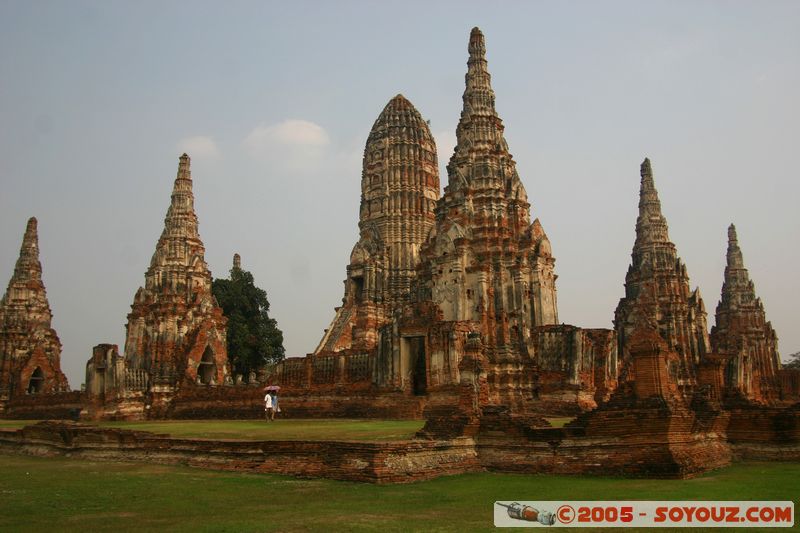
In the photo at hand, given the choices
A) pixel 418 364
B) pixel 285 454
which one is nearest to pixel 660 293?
pixel 418 364

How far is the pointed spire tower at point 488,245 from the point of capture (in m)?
29.1

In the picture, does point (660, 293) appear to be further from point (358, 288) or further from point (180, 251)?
point (180, 251)

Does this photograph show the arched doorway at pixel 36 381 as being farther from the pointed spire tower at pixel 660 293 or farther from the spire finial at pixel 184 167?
the pointed spire tower at pixel 660 293

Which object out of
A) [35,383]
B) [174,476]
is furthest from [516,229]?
[35,383]

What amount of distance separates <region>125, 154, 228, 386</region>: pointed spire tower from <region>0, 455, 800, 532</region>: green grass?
74.1ft

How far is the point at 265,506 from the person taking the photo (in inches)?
403

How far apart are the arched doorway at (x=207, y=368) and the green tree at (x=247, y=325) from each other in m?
7.71

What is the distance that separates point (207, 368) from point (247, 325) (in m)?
9.92

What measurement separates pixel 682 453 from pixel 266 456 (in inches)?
297

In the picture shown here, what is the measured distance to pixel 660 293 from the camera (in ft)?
142

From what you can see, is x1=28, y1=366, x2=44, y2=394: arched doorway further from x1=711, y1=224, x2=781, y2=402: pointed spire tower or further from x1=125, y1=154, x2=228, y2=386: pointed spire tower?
x1=711, y1=224, x2=781, y2=402: pointed spire tower

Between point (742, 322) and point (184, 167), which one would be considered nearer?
point (184, 167)

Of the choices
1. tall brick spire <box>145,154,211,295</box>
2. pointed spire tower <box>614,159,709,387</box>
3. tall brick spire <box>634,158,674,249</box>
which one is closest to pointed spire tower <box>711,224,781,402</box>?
pointed spire tower <box>614,159,709,387</box>

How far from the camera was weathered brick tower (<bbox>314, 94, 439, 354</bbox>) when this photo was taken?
137ft
